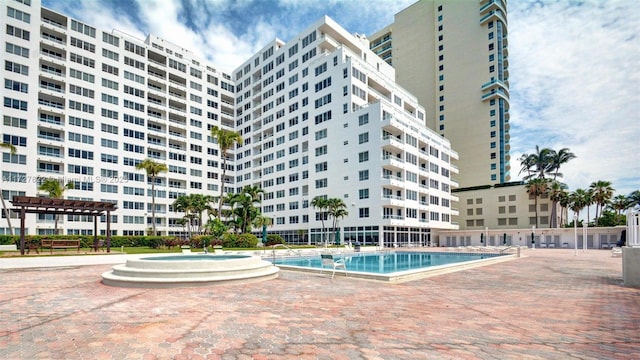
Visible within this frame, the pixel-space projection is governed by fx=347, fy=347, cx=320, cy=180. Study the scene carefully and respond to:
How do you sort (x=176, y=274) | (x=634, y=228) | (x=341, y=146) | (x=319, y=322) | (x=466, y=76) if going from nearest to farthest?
(x=319, y=322), (x=176, y=274), (x=634, y=228), (x=341, y=146), (x=466, y=76)

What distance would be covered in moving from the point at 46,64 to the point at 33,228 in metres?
25.7

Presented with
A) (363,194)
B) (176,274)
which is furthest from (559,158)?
(176,274)

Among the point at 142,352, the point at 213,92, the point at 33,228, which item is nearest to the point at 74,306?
the point at 142,352

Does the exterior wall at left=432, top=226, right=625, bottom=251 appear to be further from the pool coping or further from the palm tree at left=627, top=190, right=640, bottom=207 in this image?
the pool coping

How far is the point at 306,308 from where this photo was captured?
362 inches

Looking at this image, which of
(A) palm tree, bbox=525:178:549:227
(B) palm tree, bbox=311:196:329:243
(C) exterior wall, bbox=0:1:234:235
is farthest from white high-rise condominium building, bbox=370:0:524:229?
(C) exterior wall, bbox=0:1:234:235

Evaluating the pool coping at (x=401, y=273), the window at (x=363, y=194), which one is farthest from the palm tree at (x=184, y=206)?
the pool coping at (x=401, y=273)

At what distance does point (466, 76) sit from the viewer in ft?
257

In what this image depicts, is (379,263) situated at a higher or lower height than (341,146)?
lower

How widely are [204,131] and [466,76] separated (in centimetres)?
5899

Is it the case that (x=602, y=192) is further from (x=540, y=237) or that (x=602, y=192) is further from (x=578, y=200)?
(x=540, y=237)

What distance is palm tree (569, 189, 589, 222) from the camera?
5884cm

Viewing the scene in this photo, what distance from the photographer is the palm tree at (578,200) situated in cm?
5884

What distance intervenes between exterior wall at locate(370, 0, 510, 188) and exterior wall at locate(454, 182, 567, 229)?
6.38 metres
